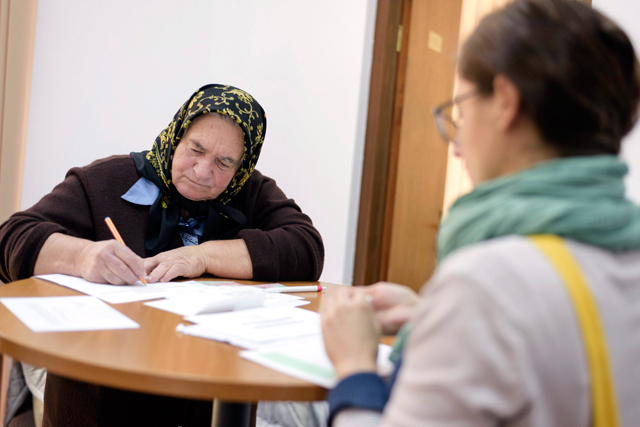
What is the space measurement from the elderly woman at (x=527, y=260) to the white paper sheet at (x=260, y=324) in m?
0.16

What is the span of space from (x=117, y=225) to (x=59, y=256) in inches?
10.1

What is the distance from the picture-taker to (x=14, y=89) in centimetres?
221

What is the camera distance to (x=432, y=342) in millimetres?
484

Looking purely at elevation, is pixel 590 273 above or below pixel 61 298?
above

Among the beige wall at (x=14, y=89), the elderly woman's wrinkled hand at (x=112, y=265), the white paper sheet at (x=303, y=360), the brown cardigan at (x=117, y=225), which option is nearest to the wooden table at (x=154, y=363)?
the white paper sheet at (x=303, y=360)

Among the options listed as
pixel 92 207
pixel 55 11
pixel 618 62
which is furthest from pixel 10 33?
pixel 618 62

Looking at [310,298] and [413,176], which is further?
[413,176]

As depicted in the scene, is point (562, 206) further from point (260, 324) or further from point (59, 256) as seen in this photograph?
point (59, 256)

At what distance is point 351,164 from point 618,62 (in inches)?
86.9

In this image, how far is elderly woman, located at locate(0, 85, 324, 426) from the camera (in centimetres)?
127

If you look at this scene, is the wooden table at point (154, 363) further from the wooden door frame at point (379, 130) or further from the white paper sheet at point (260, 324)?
the wooden door frame at point (379, 130)

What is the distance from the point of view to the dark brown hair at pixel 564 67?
0.57m

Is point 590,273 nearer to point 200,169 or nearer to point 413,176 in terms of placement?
point 200,169

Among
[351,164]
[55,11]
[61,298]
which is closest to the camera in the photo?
[61,298]
